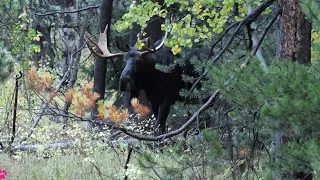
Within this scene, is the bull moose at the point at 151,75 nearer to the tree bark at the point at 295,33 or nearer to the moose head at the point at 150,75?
the moose head at the point at 150,75

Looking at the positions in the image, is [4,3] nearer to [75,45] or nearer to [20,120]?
[20,120]

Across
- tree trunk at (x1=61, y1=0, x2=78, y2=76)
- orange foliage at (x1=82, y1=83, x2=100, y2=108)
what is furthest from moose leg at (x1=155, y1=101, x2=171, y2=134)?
tree trunk at (x1=61, y1=0, x2=78, y2=76)

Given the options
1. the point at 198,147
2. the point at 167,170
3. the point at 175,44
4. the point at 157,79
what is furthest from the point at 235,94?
the point at 157,79

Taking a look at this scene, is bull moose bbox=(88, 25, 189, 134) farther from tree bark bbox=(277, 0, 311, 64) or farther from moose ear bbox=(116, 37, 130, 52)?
tree bark bbox=(277, 0, 311, 64)

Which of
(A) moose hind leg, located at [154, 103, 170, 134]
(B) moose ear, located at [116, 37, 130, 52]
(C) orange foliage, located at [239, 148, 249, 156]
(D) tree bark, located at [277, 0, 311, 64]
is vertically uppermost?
(D) tree bark, located at [277, 0, 311, 64]

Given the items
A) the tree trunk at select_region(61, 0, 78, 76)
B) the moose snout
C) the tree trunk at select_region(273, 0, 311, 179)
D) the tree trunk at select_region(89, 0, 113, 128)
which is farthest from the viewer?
the tree trunk at select_region(61, 0, 78, 76)

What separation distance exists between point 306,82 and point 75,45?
18.2 m

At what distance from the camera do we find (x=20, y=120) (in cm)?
1293

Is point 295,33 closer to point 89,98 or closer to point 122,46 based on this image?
point 89,98

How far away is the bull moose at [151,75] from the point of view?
11.2 metres

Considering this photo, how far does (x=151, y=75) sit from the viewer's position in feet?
39.0

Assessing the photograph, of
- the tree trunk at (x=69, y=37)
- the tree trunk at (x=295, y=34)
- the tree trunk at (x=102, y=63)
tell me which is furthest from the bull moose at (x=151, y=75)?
the tree trunk at (x=69, y=37)

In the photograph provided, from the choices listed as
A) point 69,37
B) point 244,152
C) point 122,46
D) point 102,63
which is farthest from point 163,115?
point 69,37

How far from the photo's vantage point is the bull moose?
11.2m
